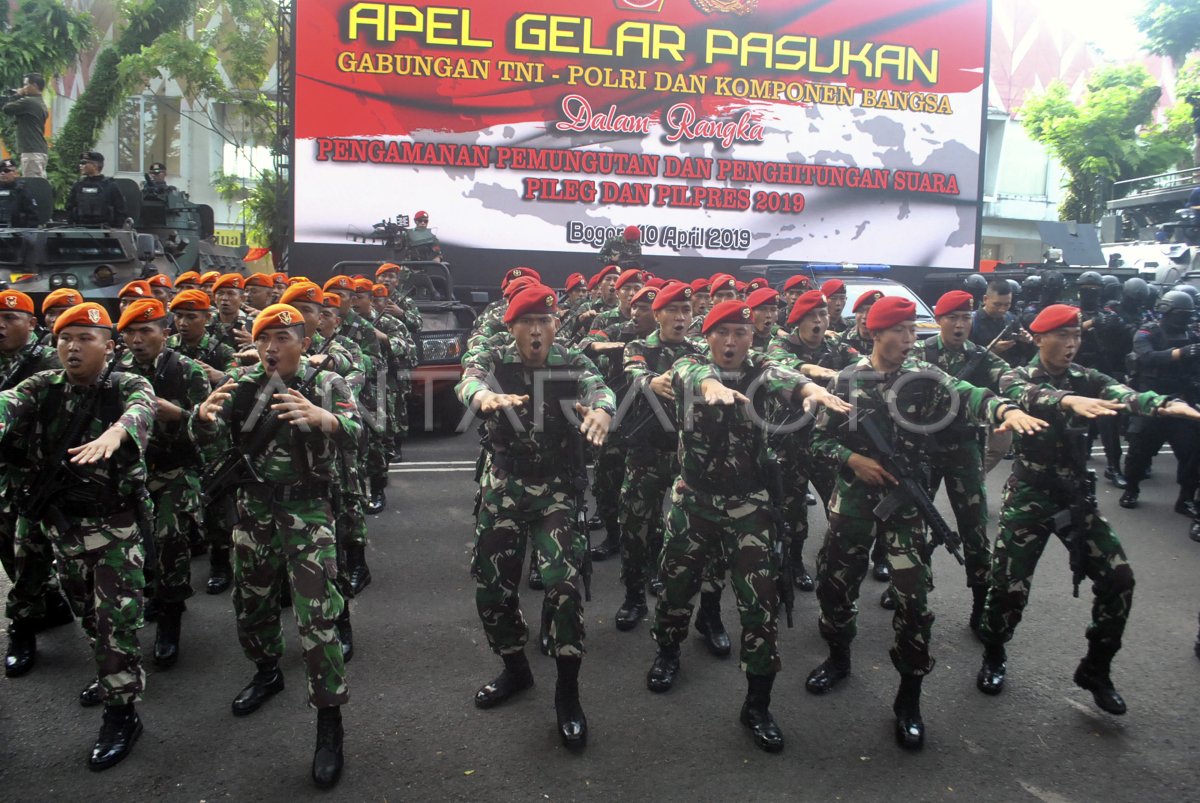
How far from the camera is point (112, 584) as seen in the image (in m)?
4.20

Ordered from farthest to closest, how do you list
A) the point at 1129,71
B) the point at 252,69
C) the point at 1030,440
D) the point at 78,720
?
the point at 1129,71, the point at 252,69, the point at 1030,440, the point at 78,720

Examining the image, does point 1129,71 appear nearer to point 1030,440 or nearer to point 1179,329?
point 1179,329

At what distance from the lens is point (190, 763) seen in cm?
407

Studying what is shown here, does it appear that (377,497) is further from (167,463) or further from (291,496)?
(291,496)

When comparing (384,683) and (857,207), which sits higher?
(857,207)

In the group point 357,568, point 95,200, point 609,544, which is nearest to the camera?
point 357,568

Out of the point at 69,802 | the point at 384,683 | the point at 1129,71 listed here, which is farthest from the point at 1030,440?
the point at 1129,71

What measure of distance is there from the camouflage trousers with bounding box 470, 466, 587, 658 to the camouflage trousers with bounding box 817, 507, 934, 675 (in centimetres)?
128

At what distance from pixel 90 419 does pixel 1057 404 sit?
15.3ft

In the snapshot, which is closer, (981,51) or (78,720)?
(78,720)

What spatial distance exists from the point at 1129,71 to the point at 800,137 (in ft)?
74.4

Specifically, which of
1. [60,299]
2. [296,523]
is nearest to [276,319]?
[296,523]

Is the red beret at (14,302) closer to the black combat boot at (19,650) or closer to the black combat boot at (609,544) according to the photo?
the black combat boot at (19,650)

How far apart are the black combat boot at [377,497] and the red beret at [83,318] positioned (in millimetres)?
3832
